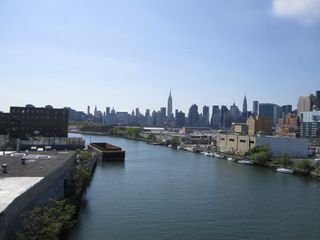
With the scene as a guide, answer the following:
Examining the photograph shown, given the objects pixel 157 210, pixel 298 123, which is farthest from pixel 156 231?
pixel 298 123

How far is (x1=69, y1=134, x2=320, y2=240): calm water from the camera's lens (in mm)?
17219

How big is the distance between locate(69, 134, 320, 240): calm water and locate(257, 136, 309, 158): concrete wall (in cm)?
1596

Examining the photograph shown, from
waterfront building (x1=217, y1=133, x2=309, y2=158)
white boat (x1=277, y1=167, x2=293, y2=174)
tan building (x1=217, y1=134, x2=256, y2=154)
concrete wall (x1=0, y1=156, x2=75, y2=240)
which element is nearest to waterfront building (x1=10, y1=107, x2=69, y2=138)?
tan building (x1=217, y1=134, x2=256, y2=154)

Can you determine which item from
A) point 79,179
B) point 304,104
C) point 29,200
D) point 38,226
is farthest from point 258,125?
point 304,104

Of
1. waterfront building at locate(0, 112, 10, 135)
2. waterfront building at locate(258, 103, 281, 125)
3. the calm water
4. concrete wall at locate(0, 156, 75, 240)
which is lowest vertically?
the calm water

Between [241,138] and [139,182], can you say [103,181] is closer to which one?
[139,182]

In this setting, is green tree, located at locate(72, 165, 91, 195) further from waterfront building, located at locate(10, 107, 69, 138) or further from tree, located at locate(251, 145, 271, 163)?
waterfront building, located at locate(10, 107, 69, 138)

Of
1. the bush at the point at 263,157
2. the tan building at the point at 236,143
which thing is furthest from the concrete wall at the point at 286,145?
the bush at the point at 263,157

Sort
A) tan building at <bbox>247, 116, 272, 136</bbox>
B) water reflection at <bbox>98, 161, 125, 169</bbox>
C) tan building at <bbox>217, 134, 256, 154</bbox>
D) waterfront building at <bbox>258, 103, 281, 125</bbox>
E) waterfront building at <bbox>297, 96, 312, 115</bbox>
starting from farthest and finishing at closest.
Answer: waterfront building at <bbox>258, 103, 281, 125</bbox> < waterfront building at <bbox>297, 96, 312, 115</bbox> < tan building at <bbox>247, 116, 272, 136</bbox> < tan building at <bbox>217, 134, 256, 154</bbox> < water reflection at <bbox>98, 161, 125, 169</bbox>

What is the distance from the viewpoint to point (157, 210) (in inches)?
813

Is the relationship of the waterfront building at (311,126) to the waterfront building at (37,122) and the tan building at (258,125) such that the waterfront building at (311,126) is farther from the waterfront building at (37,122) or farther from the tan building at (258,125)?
the waterfront building at (37,122)

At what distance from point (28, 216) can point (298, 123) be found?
124 meters

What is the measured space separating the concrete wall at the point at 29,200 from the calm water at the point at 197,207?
191 cm

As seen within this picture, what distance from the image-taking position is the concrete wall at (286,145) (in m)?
50.7
